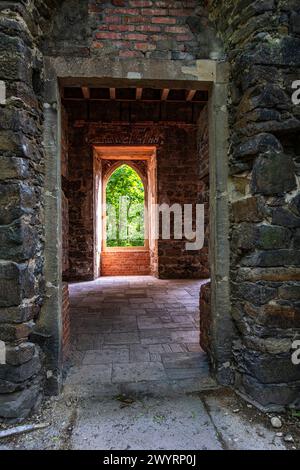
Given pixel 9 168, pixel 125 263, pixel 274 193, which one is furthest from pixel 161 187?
pixel 9 168

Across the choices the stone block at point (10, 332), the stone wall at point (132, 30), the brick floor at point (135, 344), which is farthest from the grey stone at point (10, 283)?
the stone wall at point (132, 30)

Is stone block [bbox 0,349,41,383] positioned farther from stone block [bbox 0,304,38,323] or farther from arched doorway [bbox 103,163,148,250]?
arched doorway [bbox 103,163,148,250]

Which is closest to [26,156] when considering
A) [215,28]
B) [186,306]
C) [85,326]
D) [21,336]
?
[21,336]

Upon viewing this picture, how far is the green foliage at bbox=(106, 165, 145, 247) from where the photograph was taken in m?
11.2

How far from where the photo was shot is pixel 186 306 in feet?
16.7

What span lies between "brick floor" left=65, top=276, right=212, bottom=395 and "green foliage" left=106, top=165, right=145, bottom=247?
518cm

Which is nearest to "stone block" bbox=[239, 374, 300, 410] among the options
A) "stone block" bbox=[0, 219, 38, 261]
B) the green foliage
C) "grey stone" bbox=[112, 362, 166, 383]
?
"grey stone" bbox=[112, 362, 166, 383]

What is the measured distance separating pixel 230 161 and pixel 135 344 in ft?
7.36

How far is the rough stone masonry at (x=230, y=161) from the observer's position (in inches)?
80.5

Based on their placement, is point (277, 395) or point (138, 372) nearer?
point (277, 395)

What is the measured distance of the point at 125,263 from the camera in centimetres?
938

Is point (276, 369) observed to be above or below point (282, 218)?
below

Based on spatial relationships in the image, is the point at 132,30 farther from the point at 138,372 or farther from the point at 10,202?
the point at 138,372
